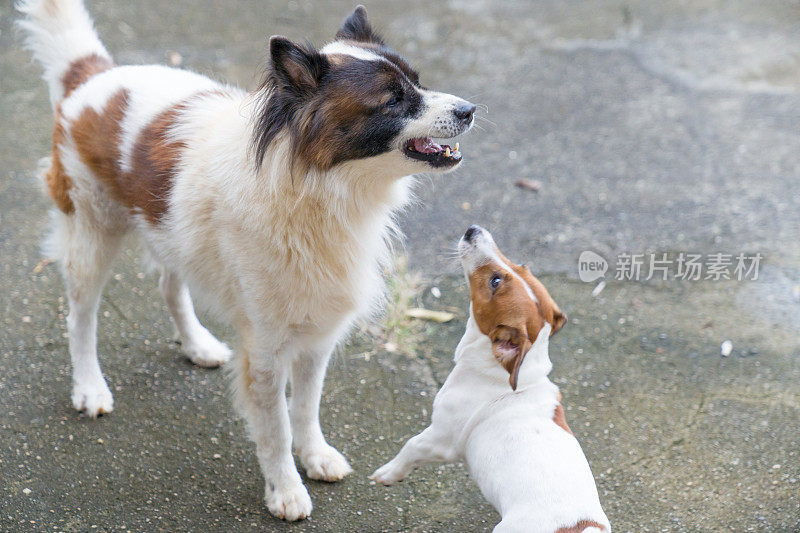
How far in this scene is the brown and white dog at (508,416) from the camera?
2.56 metres

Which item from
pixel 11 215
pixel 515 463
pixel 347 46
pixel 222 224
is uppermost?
pixel 347 46

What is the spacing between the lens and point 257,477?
336 centimetres

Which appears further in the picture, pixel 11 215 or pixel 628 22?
pixel 628 22

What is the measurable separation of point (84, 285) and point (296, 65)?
61.5 inches

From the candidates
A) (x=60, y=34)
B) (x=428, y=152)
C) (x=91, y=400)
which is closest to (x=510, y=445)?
(x=428, y=152)

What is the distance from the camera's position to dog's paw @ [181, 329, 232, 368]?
388 centimetres

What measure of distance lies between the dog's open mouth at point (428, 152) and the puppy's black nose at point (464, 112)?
0.40 feet

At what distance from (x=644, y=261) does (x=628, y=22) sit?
343 cm

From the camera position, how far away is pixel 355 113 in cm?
262

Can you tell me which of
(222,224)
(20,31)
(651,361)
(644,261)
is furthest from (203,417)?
(20,31)

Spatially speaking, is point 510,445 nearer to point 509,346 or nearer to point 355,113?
point 509,346

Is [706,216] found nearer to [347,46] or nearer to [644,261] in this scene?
[644,261]

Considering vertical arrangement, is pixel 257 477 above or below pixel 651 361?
below

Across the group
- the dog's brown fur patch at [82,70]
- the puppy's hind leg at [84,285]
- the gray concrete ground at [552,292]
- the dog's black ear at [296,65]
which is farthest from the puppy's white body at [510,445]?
the dog's brown fur patch at [82,70]
